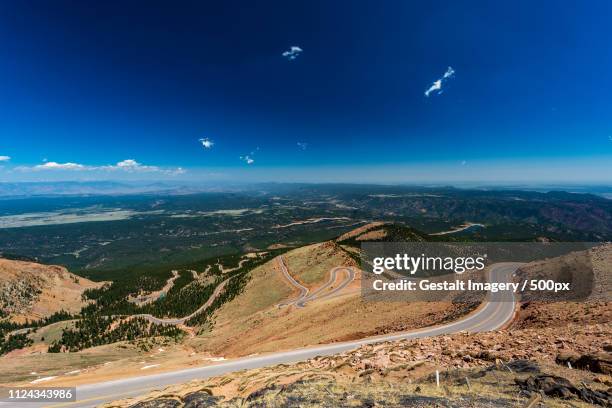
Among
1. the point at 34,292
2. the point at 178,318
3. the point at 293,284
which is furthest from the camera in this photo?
the point at 34,292

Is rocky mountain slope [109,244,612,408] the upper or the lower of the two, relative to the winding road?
upper

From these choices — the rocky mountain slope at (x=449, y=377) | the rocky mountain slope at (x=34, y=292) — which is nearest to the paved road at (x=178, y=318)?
the rocky mountain slope at (x=34, y=292)

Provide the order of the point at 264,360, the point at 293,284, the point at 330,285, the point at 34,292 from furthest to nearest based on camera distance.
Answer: the point at 34,292, the point at 293,284, the point at 330,285, the point at 264,360

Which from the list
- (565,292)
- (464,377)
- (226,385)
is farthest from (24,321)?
(565,292)

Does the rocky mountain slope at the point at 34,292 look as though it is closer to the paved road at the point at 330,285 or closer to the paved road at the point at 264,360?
the paved road at the point at 330,285

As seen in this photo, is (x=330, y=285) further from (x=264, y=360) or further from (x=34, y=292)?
(x=34, y=292)

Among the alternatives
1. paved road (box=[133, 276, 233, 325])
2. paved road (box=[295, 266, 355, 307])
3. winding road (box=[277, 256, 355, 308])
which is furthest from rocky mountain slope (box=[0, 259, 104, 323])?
paved road (box=[295, 266, 355, 307])

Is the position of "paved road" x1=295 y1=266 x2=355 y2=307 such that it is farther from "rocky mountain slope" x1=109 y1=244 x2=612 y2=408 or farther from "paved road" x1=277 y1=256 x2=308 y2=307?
"rocky mountain slope" x1=109 y1=244 x2=612 y2=408

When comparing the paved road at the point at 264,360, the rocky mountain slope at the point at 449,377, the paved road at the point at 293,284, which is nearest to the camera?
the rocky mountain slope at the point at 449,377

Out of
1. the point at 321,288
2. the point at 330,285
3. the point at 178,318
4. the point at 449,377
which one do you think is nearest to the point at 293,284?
the point at 321,288
